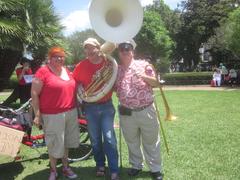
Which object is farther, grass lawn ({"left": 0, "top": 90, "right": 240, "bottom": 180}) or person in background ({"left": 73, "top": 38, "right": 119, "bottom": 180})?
grass lawn ({"left": 0, "top": 90, "right": 240, "bottom": 180})

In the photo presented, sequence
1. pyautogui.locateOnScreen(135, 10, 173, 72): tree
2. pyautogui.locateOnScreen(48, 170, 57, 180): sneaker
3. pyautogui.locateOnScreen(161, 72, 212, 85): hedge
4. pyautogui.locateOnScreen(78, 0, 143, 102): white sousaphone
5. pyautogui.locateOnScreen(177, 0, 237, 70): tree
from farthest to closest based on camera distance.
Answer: pyautogui.locateOnScreen(177, 0, 237, 70): tree, pyautogui.locateOnScreen(135, 10, 173, 72): tree, pyautogui.locateOnScreen(161, 72, 212, 85): hedge, pyautogui.locateOnScreen(48, 170, 57, 180): sneaker, pyautogui.locateOnScreen(78, 0, 143, 102): white sousaphone

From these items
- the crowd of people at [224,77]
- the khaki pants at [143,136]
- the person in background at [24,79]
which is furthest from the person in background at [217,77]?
the khaki pants at [143,136]

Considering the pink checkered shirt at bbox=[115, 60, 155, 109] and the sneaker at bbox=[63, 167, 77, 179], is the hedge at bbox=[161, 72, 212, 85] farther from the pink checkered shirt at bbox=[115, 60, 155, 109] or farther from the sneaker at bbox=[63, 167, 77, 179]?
the pink checkered shirt at bbox=[115, 60, 155, 109]

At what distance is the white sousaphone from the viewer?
18.3 feet

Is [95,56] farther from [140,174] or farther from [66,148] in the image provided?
[140,174]

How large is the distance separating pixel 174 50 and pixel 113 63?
5503 cm

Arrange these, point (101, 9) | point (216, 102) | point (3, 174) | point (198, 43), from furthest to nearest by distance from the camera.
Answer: point (198, 43), point (216, 102), point (3, 174), point (101, 9)

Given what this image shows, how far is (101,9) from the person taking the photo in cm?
564

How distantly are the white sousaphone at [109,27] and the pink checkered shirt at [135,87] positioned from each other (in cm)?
16

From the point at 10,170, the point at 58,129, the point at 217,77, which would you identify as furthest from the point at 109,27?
the point at 217,77

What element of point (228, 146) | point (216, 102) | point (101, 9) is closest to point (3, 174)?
point (101, 9)

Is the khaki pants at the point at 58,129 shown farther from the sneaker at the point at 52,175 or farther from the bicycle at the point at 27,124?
the bicycle at the point at 27,124

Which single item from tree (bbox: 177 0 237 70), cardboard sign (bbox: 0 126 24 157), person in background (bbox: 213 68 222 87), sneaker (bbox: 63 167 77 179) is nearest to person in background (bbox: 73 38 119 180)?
sneaker (bbox: 63 167 77 179)

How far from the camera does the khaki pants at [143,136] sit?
5.74 meters
